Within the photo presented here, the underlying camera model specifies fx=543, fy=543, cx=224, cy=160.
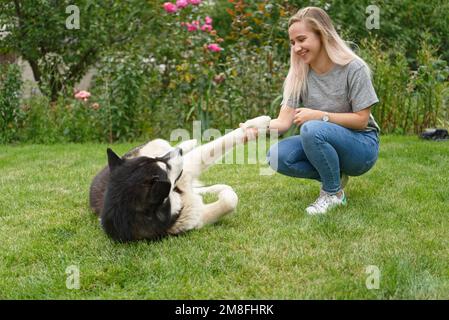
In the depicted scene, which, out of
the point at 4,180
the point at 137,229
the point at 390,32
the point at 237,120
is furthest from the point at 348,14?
the point at 137,229

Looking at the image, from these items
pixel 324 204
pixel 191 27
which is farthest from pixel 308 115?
pixel 191 27

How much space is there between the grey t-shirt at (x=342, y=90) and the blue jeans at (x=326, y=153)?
0.16 metres

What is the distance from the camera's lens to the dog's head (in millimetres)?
2943

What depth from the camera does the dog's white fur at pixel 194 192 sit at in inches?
130

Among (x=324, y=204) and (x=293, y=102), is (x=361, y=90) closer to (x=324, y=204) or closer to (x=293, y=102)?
(x=293, y=102)

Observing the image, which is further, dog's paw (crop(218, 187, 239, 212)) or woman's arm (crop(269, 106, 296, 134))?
woman's arm (crop(269, 106, 296, 134))

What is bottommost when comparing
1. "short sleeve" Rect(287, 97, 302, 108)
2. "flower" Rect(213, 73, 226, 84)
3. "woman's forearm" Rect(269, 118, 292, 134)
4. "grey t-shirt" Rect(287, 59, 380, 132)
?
"flower" Rect(213, 73, 226, 84)

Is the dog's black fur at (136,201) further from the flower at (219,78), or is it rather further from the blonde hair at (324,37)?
the flower at (219,78)

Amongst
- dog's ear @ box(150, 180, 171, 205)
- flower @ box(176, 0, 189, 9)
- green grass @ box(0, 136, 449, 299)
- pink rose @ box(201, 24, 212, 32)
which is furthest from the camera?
pink rose @ box(201, 24, 212, 32)

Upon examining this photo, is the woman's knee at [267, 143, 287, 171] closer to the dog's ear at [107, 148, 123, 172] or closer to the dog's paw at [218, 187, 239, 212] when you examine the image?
the dog's paw at [218, 187, 239, 212]

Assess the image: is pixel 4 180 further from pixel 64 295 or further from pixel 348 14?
pixel 348 14

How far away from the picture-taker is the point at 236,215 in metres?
3.67

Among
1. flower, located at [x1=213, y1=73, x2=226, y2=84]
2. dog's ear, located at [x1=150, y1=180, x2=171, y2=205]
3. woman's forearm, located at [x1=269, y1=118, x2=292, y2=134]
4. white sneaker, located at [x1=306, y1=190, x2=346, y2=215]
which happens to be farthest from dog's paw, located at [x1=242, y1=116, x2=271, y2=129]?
flower, located at [x1=213, y1=73, x2=226, y2=84]
